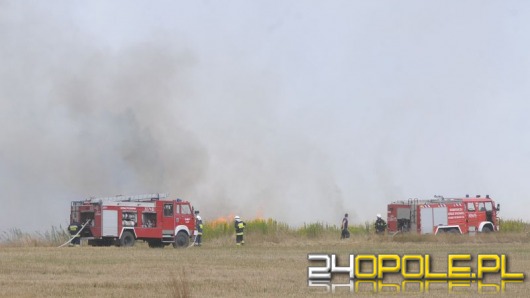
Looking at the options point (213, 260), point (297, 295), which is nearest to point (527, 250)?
point (213, 260)

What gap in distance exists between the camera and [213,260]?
122 ft

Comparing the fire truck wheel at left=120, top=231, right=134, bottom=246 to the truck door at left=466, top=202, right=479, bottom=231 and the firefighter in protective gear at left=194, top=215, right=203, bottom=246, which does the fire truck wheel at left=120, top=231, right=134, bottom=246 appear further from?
the truck door at left=466, top=202, right=479, bottom=231

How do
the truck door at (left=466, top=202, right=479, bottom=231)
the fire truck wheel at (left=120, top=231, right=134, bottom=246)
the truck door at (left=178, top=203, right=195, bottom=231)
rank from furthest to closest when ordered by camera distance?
the truck door at (left=466, top=202, right=479, bottom=231)
the truck door at (left=178, top=203, right=195, bottom=231)
the fire truck wheel at (left=120, top=231, right=134, bottom=246)

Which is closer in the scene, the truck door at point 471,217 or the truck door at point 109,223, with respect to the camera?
the truck door at point 109,223

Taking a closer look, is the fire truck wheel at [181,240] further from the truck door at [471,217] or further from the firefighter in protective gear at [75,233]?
the truck door at [471,217]

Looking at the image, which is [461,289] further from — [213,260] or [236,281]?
[213,260]

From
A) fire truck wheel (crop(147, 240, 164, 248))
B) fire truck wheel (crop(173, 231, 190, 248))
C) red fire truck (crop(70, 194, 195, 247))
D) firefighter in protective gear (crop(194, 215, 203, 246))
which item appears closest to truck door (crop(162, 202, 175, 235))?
red fire truck (crop(70, 194, 195, 247))

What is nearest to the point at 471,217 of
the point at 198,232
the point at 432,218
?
the point at 432,218

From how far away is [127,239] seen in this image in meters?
50.2

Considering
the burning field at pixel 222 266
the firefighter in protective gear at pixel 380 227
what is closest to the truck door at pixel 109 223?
the burning field at pixel 222 266

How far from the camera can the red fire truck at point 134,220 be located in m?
49.7

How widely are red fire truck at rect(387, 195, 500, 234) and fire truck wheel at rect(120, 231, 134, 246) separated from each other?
16.9m

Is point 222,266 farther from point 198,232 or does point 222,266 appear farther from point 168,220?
point 198,232

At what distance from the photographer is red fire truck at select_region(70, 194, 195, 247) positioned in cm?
4966
